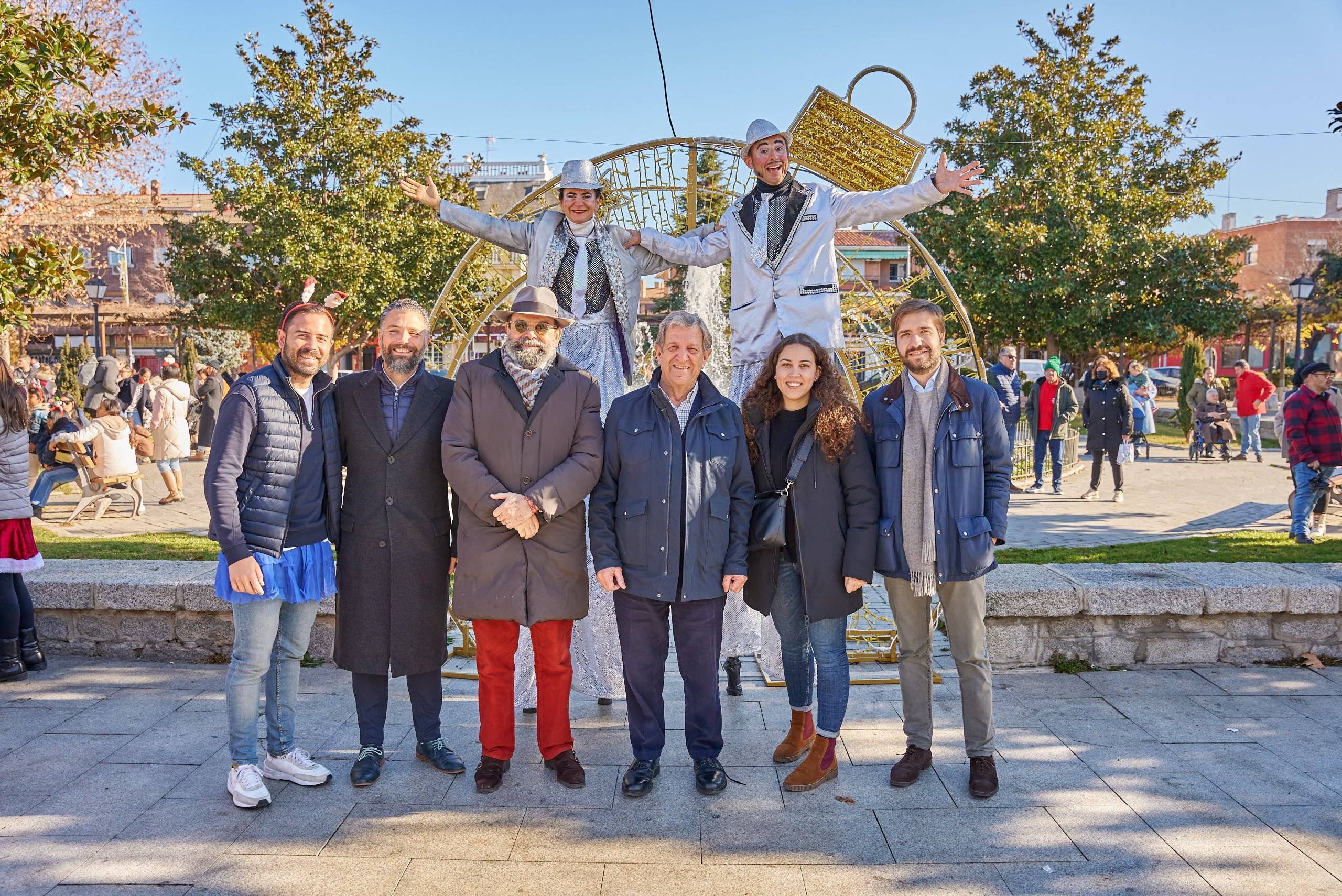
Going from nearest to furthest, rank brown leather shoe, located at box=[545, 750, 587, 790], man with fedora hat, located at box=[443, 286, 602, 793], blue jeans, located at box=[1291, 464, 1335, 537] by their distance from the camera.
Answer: man with fedora hat, located at box=[443, 286, 602, 793] → brown leather shoe, located at box=[545, 750, 587, 790] → blue jeans, located at box=[1291, 464, 1335, 537]

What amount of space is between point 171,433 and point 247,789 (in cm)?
945

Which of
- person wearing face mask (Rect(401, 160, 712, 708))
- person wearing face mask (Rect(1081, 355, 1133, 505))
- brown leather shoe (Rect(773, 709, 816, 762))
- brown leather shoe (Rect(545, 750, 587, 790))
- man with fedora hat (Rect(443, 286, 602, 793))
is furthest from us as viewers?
person wearing face mask (Rect(1081, 355, 1133, 505))

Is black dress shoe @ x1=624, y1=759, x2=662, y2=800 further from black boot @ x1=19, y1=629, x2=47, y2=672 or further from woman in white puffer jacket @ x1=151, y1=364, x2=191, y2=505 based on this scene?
woman in white puffer jacket @ x1=151, y1=364, x2=191, y2=505

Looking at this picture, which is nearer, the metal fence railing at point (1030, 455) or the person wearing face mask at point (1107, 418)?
the person wearing face mask at point (1107, 418)

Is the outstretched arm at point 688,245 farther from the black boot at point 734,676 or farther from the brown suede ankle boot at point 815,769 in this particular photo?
the brown suede ankle boot at point 815,769

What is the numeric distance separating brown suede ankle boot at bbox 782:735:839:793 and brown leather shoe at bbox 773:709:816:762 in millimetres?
128

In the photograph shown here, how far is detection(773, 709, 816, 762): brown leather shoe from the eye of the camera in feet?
13.0

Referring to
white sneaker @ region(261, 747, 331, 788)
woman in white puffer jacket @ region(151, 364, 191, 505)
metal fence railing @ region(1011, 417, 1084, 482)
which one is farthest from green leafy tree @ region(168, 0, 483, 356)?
white sneaker @ region(261, 747, 331, 788)

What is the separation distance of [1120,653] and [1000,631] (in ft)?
2.26

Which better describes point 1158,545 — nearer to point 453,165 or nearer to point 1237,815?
point 1237,815

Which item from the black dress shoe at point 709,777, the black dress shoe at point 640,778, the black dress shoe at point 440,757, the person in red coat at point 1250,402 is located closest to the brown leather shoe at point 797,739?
the black dress shoe at point 709,777

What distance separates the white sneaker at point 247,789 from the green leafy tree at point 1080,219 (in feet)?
→ 66.9

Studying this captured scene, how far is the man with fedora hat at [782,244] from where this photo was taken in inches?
175

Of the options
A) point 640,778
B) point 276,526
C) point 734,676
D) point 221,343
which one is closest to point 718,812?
point 640,778
